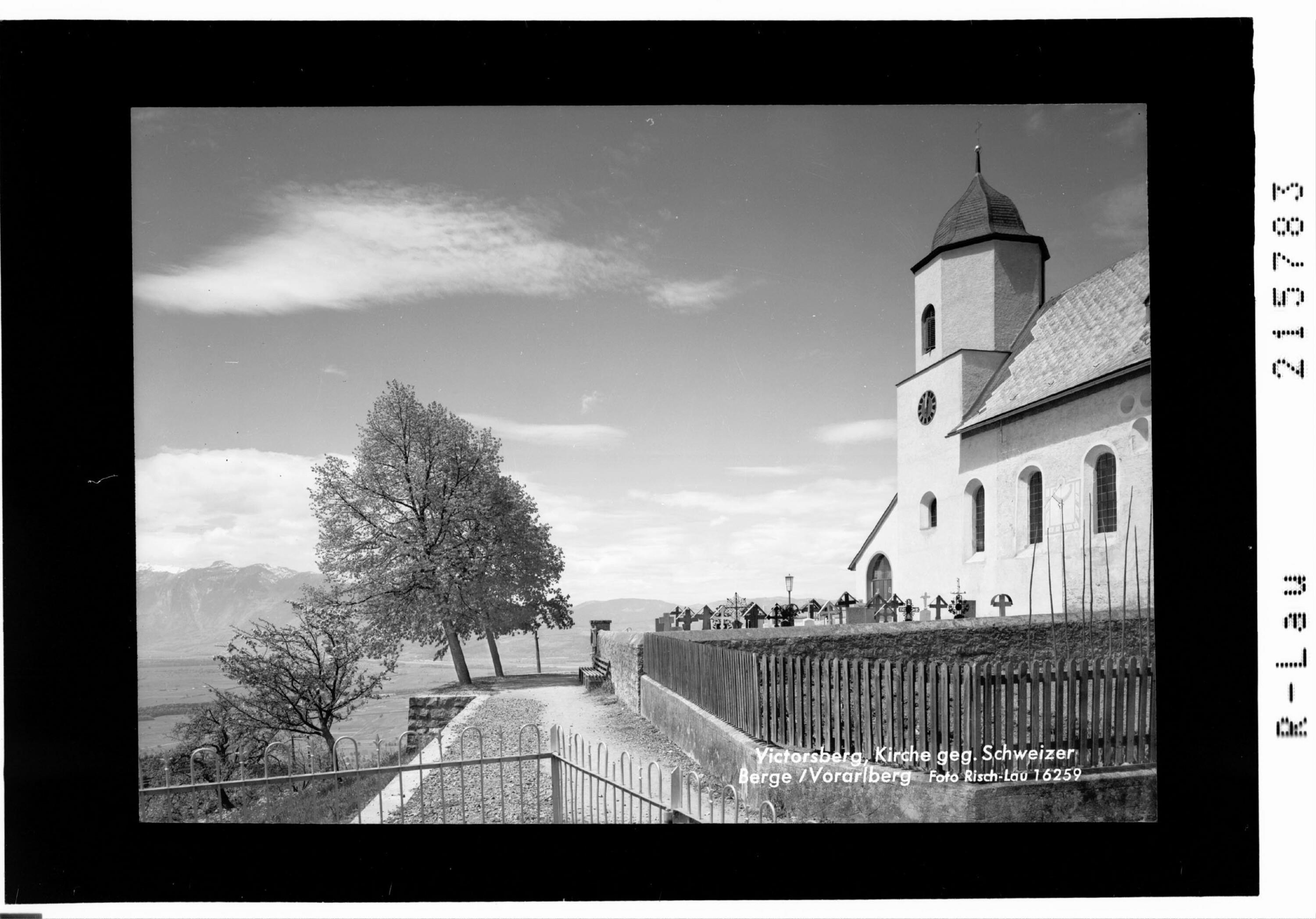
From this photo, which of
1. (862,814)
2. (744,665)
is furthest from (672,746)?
(862,814)

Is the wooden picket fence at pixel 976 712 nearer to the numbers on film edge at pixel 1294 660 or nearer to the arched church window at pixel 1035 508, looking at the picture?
the numbers on film edge at pixel 1294 660

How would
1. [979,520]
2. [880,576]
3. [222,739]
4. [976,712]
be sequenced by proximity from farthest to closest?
[880,576]
[979,520]
[222,739]
[976,712]

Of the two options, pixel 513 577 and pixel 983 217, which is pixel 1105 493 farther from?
pixel 513 577

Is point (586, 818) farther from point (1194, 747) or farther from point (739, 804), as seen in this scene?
point (1194, 747)

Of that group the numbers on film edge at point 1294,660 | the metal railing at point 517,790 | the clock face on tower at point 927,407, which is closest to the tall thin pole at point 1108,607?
the numbers on film edge at point 1294,660

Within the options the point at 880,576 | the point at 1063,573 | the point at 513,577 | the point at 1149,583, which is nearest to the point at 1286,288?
the point at 1149,583

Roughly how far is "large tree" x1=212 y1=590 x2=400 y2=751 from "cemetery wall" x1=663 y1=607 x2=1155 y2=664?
416cm

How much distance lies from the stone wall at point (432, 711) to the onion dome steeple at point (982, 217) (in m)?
8.03

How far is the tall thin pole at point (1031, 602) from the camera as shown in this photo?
32.3 feet

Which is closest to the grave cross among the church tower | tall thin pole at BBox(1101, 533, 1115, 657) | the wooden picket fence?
tall thin pole at BBox(1101, 533, 1115, 657)

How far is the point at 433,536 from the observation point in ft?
30.3

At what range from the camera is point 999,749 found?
17.0ft

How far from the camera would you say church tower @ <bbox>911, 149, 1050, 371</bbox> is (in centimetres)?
1345

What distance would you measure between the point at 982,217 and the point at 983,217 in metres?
0.02
